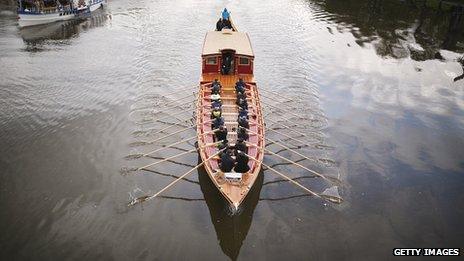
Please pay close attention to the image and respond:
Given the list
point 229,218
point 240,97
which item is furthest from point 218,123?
point 229,218

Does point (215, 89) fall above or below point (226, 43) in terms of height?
below

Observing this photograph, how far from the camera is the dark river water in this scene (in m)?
14.3

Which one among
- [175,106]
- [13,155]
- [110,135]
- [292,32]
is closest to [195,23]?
[292,32]

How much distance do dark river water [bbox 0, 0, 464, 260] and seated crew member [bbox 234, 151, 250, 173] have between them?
165 cm

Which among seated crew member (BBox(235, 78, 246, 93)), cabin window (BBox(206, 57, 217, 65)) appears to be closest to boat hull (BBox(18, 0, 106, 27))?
cabin window (BBox(206, 57, 217, 65))

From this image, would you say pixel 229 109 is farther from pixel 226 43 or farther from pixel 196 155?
pixel 226 43

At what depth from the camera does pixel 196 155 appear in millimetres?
18844

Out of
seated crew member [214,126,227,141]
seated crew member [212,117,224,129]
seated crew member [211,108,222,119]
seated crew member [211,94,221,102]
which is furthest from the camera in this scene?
seated crew member [211,94,221,102]

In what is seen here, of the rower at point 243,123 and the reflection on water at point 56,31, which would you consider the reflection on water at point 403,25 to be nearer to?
the rower at point 243,123

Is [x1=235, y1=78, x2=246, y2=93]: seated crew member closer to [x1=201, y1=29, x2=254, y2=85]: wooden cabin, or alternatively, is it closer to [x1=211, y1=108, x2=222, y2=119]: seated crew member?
[x1=201, y1=29, x2=254, y2=85]: wooden cabin

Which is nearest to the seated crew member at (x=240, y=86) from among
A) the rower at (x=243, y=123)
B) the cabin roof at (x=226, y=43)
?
the cabin roof at (x=226, y=43)

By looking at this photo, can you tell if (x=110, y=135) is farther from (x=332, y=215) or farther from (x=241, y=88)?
(x=332, y=215)

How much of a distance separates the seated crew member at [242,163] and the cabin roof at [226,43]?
31.5 feet

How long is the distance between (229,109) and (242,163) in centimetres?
587
